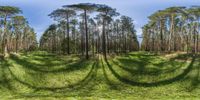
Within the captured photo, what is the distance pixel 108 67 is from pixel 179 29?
206 feet

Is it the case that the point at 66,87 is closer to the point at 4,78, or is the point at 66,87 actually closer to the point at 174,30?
the point at 4,78

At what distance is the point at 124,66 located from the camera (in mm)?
46625

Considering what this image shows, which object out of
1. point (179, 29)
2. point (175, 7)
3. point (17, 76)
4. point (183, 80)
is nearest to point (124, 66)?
point (183, 80)

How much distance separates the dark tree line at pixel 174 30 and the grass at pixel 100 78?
904 inches

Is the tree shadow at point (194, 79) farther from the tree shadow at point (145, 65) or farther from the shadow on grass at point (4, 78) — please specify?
the shadow on grass at point (4, 78)

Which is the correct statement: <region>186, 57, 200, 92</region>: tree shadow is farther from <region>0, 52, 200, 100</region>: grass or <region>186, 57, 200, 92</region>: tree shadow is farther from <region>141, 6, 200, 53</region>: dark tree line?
<region>141, 6, 200, 53</region>: dark tree line

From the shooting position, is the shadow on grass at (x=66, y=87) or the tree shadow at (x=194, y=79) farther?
the tree shadow at (x=194, y=79)

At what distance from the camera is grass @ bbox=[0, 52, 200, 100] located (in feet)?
109

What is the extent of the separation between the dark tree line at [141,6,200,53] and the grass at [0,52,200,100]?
2296 cm

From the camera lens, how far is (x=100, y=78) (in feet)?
129

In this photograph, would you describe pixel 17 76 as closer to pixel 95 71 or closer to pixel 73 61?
pixel 95 71

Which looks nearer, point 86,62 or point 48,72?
point 48,72

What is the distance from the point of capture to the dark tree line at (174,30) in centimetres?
7281

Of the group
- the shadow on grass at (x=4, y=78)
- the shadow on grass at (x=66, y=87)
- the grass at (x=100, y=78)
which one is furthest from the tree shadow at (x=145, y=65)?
the shadow on grass at (x=4, y=78)
